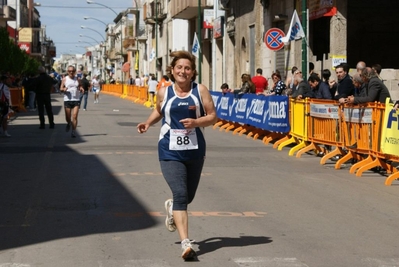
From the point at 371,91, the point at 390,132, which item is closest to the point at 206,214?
the point at 390,132

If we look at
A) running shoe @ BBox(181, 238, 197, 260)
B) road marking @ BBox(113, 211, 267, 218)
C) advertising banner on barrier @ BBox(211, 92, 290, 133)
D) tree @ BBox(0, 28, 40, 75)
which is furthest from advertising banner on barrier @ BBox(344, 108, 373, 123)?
tree @ BBox(0, 28, 40, 75)

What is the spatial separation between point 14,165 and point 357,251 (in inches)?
348

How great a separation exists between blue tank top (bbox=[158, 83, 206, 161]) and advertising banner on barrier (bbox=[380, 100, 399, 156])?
643 cm

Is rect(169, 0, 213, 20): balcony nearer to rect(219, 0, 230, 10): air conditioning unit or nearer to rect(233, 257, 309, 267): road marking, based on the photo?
rect(219, 0, 230, 10): air conditioning unit

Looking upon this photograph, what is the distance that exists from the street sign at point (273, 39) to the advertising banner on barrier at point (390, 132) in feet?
45.7

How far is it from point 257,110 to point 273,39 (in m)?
5.79

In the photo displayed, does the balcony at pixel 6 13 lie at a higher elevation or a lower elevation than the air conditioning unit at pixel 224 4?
higher

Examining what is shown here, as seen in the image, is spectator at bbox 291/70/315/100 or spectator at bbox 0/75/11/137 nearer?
spectator at bbox 291/70/315/100

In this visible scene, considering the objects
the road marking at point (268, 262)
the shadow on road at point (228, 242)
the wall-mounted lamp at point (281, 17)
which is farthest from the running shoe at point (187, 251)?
the wall-mounted lamp at point (281, 17)

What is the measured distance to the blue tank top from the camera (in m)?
7.79

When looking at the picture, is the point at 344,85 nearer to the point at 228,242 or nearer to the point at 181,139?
the point at 228,242

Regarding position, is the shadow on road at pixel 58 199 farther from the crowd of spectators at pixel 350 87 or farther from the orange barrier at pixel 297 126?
the crowd of spectators at pixel 350 87

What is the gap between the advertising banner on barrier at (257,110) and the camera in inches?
794

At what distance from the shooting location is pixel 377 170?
15.1 meters
